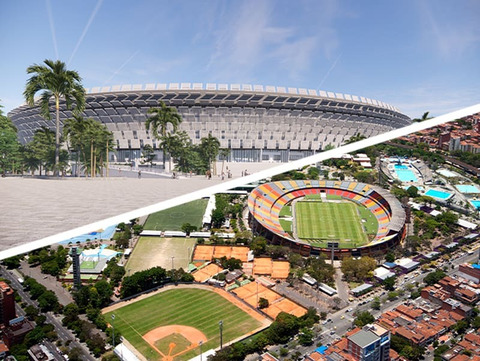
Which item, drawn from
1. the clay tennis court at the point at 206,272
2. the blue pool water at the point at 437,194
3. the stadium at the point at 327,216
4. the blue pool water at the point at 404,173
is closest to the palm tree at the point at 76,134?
the clay tennis court at the point at 206,272

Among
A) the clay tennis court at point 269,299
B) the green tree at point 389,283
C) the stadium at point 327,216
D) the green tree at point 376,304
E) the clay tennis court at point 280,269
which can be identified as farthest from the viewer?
the stadium at point 327,216

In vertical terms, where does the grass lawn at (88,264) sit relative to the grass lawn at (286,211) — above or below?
below

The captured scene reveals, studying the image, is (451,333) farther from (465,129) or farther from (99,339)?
(99,339)

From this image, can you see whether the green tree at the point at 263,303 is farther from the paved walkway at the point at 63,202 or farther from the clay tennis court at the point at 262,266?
the paved walkway at the point at 63,202

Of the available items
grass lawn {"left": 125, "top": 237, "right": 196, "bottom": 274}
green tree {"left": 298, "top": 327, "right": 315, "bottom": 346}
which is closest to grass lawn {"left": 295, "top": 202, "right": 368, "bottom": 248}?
grass lawn {"left": 125, "top": 237, "right": 196, "bottom": 274}

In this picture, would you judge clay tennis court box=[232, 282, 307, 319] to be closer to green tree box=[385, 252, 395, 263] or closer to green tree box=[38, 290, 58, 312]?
green tree box=[385, 252, 395, 263]

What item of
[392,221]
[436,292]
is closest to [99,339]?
[436,292]
